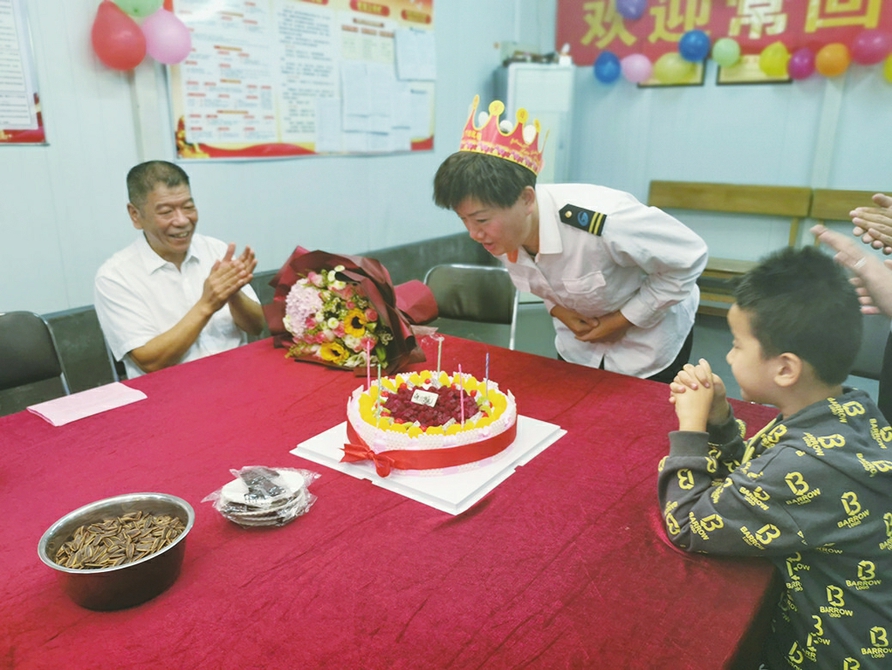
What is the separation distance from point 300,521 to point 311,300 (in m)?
0.89

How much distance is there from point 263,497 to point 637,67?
5.16 m

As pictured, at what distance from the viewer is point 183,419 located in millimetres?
1581

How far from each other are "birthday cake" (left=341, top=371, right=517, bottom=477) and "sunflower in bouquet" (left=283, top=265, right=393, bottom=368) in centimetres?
34

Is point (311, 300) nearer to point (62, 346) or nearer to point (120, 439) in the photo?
point (120, 439)

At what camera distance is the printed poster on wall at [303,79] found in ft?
9.89

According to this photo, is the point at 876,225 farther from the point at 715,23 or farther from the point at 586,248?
the point at 715,23

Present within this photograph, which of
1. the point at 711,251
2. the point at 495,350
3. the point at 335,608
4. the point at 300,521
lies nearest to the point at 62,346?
the point at 495,350

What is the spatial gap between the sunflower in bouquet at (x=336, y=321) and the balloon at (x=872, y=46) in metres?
4.41

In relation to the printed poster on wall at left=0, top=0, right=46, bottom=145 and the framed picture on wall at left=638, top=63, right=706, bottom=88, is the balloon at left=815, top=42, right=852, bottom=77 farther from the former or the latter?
the printed poster on wall at left=0, top=0, right=46, bottom=145

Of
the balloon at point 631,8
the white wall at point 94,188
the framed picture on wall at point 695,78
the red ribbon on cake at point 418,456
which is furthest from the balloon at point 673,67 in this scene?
the red ribbon on cake at point 418,456

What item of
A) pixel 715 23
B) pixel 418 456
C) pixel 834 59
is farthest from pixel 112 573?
pixel 715 23

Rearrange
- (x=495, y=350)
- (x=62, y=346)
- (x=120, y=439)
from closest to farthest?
(x=120, y=439), (x=495, y=350), (x=62, y=346)

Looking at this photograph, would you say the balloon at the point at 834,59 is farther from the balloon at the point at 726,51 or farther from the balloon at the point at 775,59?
the balloon at the point at 726,51

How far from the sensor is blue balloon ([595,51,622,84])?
17.6ft
